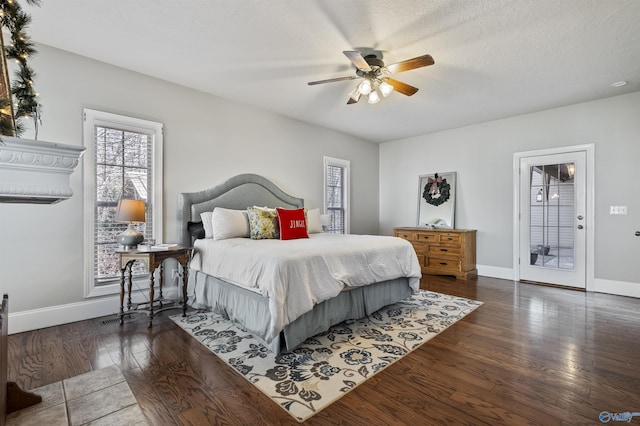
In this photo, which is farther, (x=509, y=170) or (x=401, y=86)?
(x=509, y=170)

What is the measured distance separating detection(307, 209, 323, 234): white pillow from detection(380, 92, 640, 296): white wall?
104 inches

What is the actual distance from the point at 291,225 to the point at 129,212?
1733 mm

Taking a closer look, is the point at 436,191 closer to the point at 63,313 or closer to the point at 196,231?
the point at 196,231

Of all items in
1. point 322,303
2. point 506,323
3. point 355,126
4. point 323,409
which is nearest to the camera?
point 323,409

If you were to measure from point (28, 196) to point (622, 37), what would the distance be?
15.0ft

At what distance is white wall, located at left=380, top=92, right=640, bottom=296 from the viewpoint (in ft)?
13.1

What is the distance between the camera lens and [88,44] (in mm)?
2818

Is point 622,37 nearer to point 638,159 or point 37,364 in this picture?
point 638,159

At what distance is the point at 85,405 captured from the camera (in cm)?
167

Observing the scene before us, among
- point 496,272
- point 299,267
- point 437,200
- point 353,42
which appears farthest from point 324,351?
point 437,200

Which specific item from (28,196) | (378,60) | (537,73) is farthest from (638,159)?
(28,196)

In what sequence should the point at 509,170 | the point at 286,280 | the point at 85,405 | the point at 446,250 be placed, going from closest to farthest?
the point at 85,405 < the point at 286,280 < the point at 509,170 < the point at 446,250

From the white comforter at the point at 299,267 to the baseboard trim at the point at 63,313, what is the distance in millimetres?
973

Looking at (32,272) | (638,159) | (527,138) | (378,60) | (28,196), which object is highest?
(378,60)
